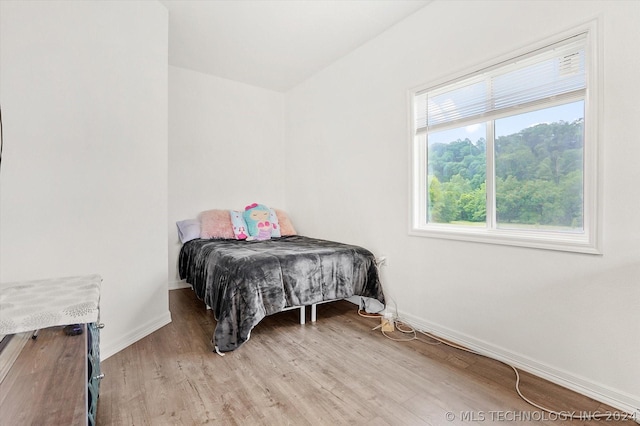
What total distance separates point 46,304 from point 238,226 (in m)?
2.54

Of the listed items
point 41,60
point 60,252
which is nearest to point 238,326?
point 60,252

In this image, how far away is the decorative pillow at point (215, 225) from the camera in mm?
3660

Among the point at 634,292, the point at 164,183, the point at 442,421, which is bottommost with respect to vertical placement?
the point at 442,421

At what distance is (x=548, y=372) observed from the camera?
6.12ft

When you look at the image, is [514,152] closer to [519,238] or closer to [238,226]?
[519,238]

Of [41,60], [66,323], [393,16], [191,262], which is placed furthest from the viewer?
[191,262]

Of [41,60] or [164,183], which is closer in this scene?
[41,60]

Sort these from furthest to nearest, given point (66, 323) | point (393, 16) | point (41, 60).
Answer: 1. point (393, 16)
2. point (41, 60)
3. point (66, 323)

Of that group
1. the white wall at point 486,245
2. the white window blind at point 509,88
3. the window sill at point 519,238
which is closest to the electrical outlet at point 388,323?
the white wall at point 486,245

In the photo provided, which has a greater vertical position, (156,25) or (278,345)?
(156,25)

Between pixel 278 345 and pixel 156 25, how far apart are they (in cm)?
263

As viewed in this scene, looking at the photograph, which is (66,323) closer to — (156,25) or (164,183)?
(164,183)

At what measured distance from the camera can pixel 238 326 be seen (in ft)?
7.50

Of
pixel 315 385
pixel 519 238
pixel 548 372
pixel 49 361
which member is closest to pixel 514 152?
pixel 519 238
